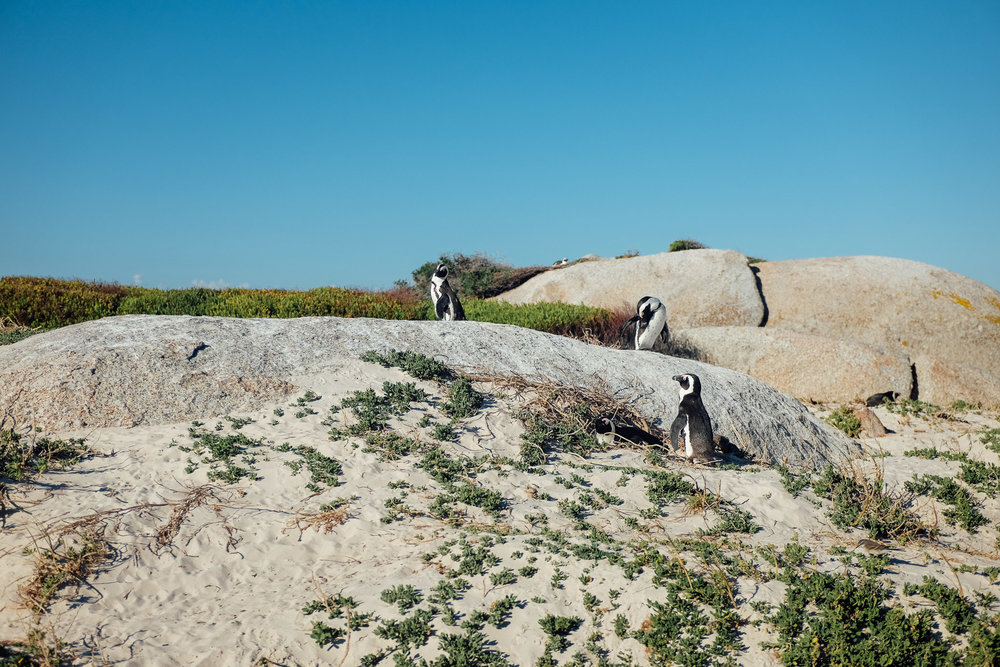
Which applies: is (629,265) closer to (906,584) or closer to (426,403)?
(426,403)

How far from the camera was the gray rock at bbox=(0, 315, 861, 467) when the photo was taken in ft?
21.4

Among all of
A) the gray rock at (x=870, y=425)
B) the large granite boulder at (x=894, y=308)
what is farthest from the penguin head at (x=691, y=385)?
the large granite boulder at (x=894, y=308)

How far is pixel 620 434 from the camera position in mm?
7348

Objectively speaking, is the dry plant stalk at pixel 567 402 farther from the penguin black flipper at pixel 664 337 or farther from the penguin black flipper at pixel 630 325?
the penguin black flipper at pixel 664 337

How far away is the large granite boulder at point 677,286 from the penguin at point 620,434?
688cm

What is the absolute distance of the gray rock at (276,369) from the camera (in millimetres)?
6508

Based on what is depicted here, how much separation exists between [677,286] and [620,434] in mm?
8719

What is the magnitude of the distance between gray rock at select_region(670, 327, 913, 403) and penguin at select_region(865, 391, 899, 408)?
0.33ft

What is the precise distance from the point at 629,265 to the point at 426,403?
10.4 meters

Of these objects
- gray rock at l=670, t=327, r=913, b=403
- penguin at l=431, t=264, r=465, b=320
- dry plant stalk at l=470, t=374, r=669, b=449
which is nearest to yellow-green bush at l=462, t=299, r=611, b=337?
penguin at l=431, t=264, r=465, b=320

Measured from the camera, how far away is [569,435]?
670 centimetres

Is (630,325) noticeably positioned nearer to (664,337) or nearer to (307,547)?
(664,337)

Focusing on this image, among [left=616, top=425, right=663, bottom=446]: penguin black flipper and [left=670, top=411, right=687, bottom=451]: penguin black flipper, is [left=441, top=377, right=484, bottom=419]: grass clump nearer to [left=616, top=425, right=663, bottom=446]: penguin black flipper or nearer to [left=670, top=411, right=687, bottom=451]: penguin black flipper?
[left=616, top=425, right=663, bottom=446]: penguin black flipper

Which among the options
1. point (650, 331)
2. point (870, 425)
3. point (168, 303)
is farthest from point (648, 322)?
point (168, 303)
